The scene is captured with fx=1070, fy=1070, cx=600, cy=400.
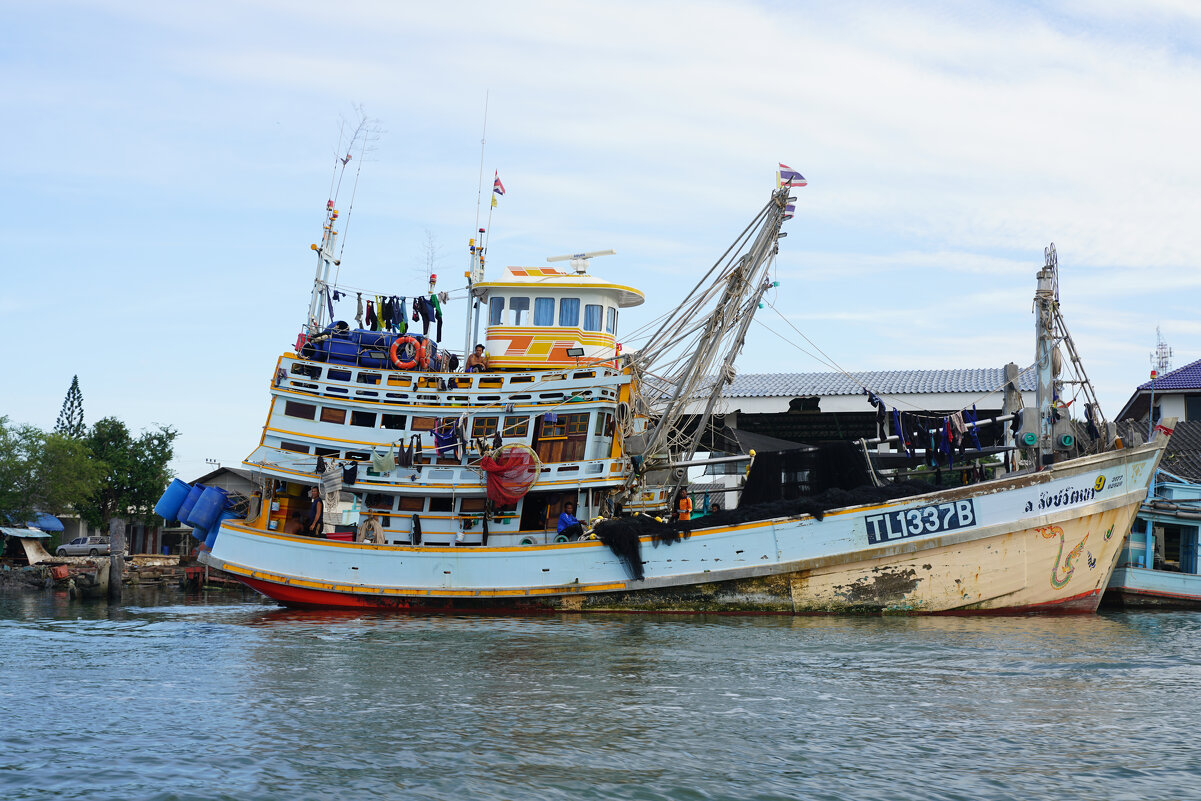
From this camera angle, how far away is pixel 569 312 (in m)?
25.7

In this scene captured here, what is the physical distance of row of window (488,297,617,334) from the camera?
25.7m

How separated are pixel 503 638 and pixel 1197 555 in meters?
16.7

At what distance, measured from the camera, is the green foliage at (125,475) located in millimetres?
51562

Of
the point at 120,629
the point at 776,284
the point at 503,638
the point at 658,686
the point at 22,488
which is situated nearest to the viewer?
the point at 658,686

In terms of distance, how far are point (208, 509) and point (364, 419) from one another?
4475 mm

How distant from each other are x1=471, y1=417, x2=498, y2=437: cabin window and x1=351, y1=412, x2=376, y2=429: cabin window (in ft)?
7.59

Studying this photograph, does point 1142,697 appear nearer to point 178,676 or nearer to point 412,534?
point 178,676

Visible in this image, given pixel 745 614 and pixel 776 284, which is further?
pixel 776 284

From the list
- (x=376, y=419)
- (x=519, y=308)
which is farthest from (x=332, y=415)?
(x=519, y=308)

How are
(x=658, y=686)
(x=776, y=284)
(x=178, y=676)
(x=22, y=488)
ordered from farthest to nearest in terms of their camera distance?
(x=22, y=488), (x=776, y=284), (x=178, y=676), (x=658, y=686)

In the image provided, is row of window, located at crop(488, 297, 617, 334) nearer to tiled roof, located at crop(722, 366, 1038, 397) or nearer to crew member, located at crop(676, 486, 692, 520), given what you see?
crew member, located at crop(676, 486, 692, 520)

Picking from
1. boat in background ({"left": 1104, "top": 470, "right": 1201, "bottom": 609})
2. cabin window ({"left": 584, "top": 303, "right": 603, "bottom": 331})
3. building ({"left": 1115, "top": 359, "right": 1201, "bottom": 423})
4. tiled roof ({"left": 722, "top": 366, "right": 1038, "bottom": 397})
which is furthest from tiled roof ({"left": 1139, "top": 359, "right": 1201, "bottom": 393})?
cabin window ({"left": 584, "top": 303, "right": 603, "bottom": 331})

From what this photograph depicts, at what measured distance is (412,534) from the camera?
78.1 feet

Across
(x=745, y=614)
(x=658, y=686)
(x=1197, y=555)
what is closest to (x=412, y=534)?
(x=745, y=614)
